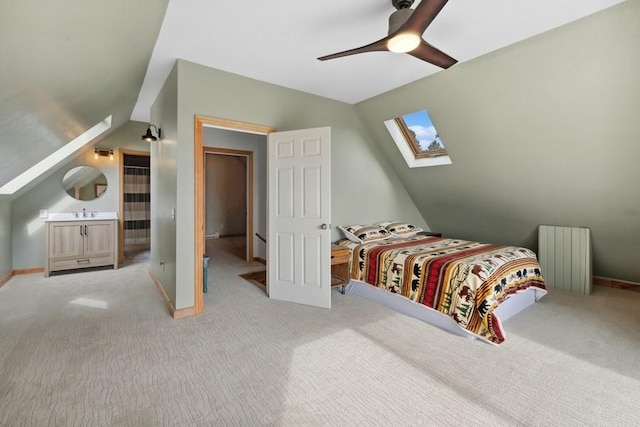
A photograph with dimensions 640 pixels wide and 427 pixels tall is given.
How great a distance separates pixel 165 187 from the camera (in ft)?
11.8

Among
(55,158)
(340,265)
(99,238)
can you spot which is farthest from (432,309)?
(55,158)

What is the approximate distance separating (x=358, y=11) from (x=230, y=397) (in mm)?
2780

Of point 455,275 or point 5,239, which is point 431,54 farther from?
point 5,239

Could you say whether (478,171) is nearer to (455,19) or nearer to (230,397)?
(455,19)

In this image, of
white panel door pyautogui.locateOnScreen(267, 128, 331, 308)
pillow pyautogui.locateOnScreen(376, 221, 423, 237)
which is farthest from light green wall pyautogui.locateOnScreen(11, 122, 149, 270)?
pillow pyautogui.locateOnScreen(376, 221, 423, 237)

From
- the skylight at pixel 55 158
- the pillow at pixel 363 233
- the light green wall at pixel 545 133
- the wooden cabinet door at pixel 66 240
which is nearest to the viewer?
the light green wall at pixel 545 133

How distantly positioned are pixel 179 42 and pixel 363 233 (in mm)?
2940

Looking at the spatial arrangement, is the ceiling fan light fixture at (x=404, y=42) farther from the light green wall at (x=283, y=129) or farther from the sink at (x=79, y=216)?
the sink at (x=79, y=216)

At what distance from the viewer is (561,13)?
226cm

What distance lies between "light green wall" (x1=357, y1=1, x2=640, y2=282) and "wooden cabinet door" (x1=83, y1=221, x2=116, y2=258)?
4.37 metres

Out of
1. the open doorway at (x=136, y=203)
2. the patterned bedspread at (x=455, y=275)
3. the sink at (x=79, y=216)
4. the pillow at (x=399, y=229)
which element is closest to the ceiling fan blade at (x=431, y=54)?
the patterned bedspread at (x=455, y=275)

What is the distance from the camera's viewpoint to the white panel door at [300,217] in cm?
338

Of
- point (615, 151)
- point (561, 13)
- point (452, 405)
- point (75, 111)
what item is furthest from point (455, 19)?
point (75, 111)

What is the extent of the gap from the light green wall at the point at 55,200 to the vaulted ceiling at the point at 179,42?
158 centimetres
